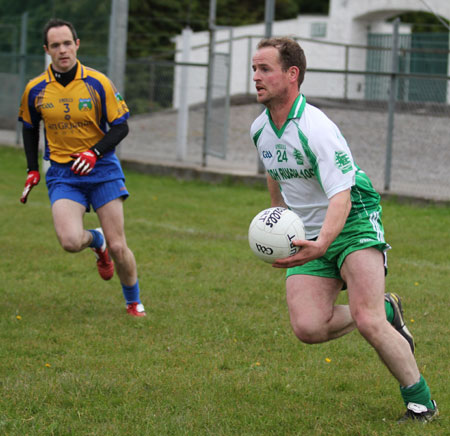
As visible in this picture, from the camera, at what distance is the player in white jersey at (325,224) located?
4199 mm

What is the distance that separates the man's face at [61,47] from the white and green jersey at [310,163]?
244cm

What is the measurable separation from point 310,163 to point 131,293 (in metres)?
2.94

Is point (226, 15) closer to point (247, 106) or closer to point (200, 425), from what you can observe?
point (247, 106)

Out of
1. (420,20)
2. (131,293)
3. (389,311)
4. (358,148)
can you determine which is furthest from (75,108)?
(420,20)

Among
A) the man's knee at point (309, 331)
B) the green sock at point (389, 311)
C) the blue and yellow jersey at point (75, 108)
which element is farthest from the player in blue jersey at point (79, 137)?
the green sock at point (389, 311)

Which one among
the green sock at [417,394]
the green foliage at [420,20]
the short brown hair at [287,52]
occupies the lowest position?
the green sock at [417,394]

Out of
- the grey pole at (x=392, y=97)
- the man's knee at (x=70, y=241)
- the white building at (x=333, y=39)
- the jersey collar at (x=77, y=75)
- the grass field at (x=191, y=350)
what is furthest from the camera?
the white building at (x=333, y=39)

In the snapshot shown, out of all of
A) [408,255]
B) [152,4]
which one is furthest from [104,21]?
[152,4]

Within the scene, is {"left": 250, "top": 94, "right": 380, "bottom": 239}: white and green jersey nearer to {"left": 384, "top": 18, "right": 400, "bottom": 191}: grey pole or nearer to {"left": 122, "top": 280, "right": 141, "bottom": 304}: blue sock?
{"left": 122, "top": 280, "right": 141, "bottom": 304}: blue sock

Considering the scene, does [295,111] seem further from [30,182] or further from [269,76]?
[30,182]

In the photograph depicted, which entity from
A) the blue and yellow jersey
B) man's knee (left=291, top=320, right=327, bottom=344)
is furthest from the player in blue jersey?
man's knee (left=291, top=320, right=327, bottom=344)

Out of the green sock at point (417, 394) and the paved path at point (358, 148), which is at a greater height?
the paved path at point (358, 148)

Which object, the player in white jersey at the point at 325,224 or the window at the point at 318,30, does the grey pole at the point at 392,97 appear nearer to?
the player in white jersey at the point at 325,224

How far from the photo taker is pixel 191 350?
5852 millimetres
